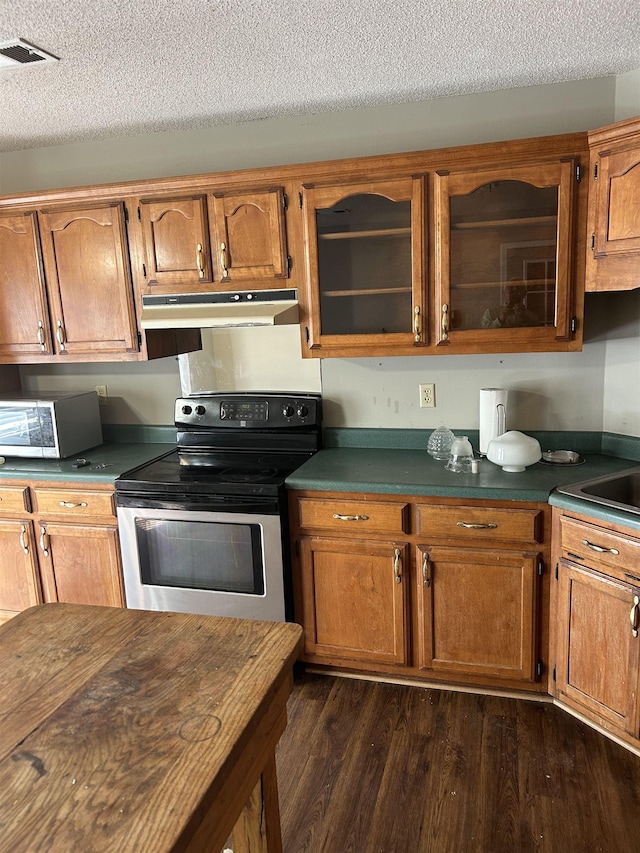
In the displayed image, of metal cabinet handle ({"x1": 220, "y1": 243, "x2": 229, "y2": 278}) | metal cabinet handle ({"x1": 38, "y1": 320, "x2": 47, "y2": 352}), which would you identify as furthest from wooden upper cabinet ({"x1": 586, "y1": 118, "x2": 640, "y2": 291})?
metal cabinet handle ({"x1": 38, "y1": 320, "x2": 47, "y2": 352})

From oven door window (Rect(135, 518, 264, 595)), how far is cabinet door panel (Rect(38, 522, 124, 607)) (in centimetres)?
19

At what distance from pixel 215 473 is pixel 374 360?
34.7 inches

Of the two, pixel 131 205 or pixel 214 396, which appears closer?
pixel 131 205

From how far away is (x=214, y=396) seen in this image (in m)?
3.07

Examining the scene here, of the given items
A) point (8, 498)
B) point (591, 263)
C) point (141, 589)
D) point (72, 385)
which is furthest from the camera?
point (72, 385)

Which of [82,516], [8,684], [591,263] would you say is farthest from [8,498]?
[591,263]

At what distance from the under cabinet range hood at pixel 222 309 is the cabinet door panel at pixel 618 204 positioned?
1.18 m

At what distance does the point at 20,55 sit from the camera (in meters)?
2.01

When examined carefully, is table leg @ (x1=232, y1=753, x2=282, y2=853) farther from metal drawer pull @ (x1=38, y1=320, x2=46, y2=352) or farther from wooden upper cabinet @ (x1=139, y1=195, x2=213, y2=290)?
metal drawer pull @ (x1=38, y1=320, x2=46, y2=352)

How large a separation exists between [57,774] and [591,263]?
2238mm

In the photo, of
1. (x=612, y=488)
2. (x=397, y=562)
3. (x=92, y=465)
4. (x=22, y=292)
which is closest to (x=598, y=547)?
(x=612, y=488)

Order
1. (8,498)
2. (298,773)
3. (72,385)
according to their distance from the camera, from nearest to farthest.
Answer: (298,773)
(8,498)
(72,385)

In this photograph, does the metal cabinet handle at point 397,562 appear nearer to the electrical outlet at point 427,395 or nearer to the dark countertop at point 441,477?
the dark countertop at point 441,477

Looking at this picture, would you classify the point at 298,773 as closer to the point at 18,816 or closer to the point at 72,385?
the point at 18,816
